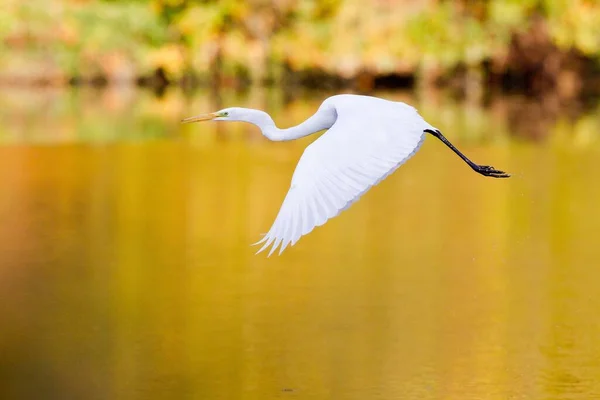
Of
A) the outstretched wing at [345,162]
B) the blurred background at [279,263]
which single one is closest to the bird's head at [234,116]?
the outstretched wing at [345,162]

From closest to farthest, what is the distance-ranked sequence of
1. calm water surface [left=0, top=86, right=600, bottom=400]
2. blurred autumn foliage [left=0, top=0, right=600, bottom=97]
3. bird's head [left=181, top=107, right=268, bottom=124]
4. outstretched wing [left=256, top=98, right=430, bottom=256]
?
outstretched wing [left=256, top=98, right=430, bottom=256]
bird's head [left=181, top=107, right=268, bottom=124]
calm water surface [left=0, top=86, right=600, bottom=400]
blurred autumn foliage [left=0, top=0, right=600, bottom=97]

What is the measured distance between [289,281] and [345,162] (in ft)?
15.8

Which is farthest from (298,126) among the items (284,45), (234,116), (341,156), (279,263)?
(284,45)

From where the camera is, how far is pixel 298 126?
6258mm

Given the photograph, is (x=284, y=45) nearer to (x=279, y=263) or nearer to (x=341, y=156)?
(x=279, y=263)

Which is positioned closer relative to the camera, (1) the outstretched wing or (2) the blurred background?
(1) the outstretched wing

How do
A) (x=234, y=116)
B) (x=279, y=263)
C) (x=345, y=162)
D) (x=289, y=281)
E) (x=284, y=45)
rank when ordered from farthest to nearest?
(x=284, y=45), (x=279, y=263), (x=289, y=281), (x=234, y=116), (x=345, y=162)

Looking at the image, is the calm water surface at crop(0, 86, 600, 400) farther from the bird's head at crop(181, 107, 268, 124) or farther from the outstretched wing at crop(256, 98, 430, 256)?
the outstretched wing at crop(256, 98, 430, 256)

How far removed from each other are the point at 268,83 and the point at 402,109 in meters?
33.5

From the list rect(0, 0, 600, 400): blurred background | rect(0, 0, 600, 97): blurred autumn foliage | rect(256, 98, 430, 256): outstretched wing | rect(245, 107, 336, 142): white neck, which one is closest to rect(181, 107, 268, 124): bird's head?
rect(245, 107, 336, 142): white neck

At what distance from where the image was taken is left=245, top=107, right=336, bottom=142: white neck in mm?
6211

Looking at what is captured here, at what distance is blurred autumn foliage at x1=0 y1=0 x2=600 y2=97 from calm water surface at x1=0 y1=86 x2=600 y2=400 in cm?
1763

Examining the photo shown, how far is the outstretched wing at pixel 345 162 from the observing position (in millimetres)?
4672

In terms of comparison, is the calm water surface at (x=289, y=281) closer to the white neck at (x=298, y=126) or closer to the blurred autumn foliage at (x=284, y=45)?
the white neck at (x=298, y=126)
